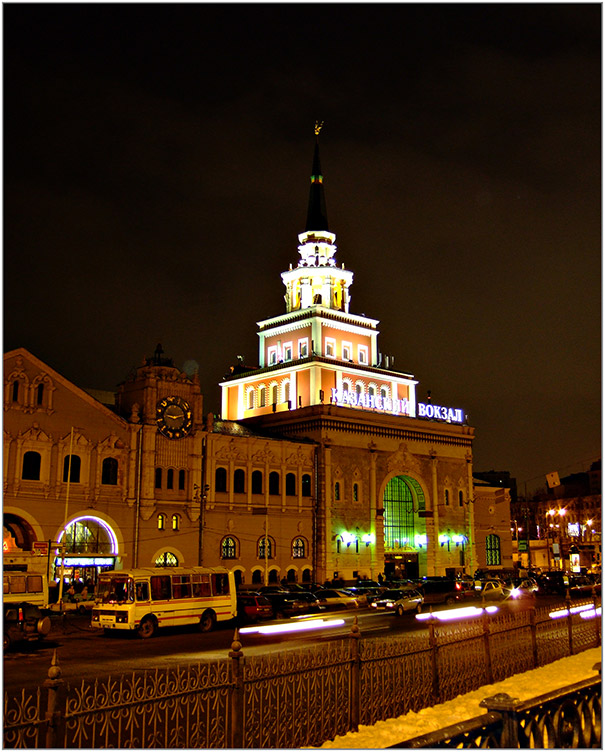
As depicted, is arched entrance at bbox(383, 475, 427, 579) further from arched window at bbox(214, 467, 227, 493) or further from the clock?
the clock

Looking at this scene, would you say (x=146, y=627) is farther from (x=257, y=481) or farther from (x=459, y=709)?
(x=257, y=481)

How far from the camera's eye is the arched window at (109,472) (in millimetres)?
50375

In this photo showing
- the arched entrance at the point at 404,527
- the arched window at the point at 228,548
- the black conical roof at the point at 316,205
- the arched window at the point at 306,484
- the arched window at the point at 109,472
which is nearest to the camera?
the arched window at the point at 109,472

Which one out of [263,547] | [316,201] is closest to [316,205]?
[316,201]

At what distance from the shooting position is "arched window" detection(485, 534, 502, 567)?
82.1 meters

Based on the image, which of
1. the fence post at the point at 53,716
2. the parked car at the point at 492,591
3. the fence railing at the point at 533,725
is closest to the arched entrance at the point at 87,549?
the parked car at the point at 492,591

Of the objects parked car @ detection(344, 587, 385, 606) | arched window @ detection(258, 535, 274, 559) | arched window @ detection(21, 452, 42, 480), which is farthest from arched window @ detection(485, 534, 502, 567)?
arched window @ detection(21, 452, 42, 480)

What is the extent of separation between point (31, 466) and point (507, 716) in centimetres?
4247

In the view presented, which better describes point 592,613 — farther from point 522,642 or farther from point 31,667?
point 31,667

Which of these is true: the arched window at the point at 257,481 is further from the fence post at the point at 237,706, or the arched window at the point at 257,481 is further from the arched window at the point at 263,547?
the fence post at the point at 237,706

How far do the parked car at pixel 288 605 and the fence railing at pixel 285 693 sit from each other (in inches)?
823

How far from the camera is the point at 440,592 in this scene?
48500mm

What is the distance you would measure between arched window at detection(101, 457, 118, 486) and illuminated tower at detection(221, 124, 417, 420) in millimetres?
23200

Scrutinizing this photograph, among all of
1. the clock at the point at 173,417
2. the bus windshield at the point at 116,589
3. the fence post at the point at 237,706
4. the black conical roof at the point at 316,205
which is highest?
the black conical roof at the point at 316,205
